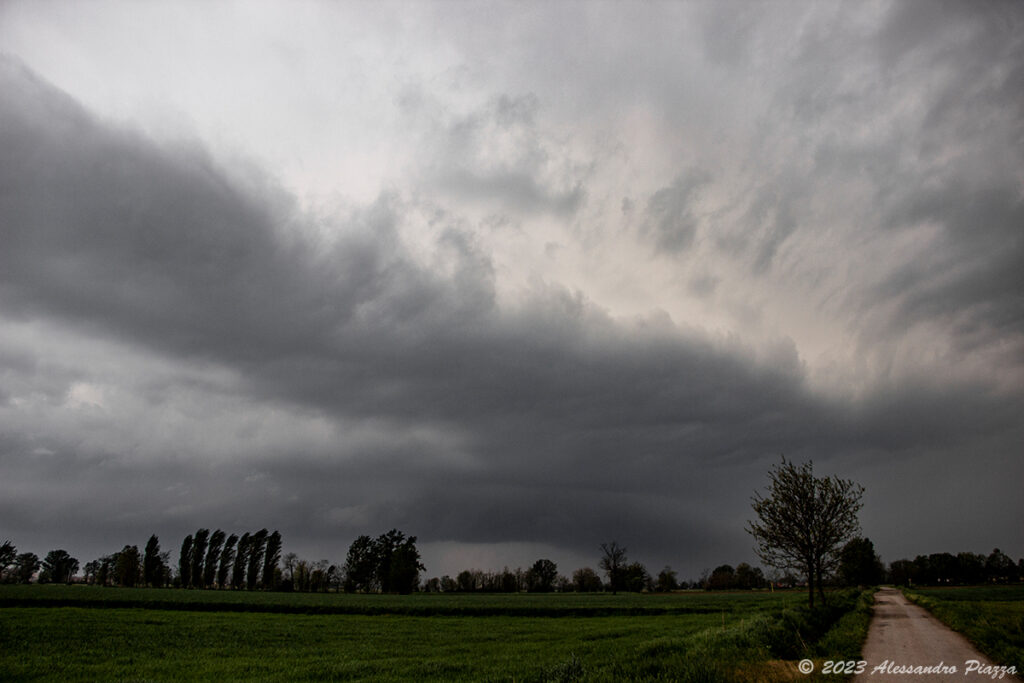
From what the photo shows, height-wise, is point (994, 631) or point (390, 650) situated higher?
point (994, 631)

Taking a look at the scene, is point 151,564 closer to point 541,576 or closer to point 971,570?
point 541,576

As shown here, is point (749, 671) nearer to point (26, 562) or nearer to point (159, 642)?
point (159, 642)

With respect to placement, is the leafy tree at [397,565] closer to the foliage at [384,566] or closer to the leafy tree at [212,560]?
the foliage at [384,566]

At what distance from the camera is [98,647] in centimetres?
2928

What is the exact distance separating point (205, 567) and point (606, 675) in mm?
179537

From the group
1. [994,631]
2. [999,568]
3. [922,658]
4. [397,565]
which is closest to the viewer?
[922,658]

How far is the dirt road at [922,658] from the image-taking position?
1594 cm

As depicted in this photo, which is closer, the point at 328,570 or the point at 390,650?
the point at 390,650

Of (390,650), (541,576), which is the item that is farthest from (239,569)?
(390,650)

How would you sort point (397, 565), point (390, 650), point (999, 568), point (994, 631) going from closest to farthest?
point (994, 631)
point (390, 650)
point (397, 565)
point (999, 568)

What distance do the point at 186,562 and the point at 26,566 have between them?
8493 cm

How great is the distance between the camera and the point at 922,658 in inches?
747

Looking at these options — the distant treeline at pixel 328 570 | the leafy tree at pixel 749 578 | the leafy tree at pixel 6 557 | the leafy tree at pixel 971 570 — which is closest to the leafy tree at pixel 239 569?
the distant treeline at pixel 328 570

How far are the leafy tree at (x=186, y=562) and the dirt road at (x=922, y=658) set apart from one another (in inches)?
7109
